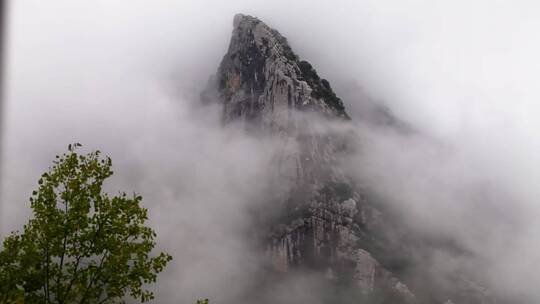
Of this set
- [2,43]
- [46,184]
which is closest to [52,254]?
[46,184]

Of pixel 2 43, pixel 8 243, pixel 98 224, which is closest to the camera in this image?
pixel 2 43

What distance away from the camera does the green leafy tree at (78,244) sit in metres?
25.0

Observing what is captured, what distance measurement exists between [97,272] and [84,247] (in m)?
1.38

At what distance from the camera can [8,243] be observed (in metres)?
24.4

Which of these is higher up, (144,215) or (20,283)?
(144,215)

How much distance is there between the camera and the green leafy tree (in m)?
25.0

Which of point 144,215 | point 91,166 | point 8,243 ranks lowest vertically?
point 8,243

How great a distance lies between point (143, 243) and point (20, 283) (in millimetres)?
5647

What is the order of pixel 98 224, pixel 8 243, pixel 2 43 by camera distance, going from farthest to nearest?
pixel 98 224
pixel 8 243
pixel 2 43

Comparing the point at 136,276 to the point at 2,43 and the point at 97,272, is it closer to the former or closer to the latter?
the point at 97,272

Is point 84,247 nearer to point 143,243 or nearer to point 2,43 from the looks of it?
point 143,243

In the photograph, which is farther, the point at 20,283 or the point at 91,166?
the point at 91,166

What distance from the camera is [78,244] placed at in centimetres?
2623

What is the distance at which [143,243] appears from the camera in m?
26.7
